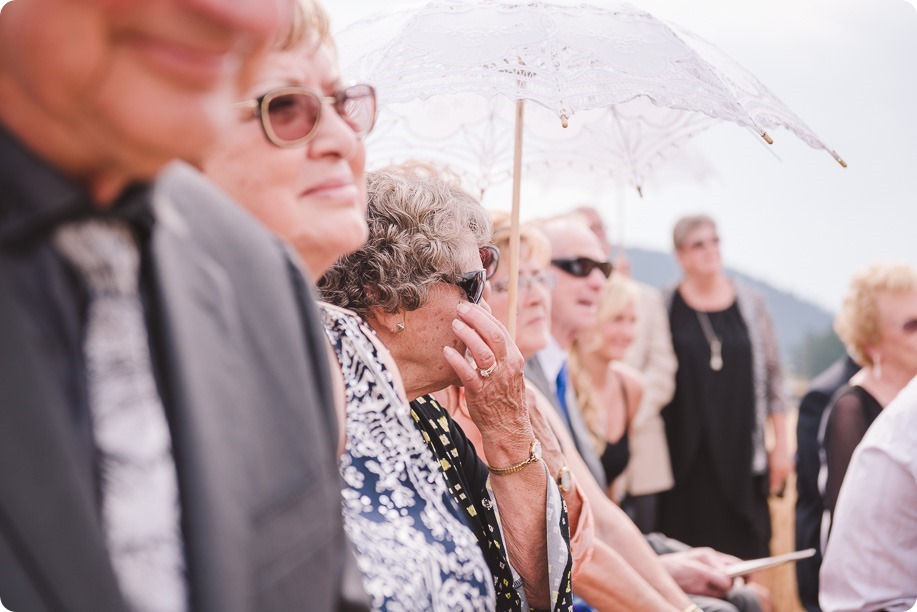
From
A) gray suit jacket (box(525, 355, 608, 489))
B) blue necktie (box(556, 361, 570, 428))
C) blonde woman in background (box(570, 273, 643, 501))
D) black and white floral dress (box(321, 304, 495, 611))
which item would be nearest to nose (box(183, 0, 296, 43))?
black and white floral dress (box(321, 304, 495, 611))

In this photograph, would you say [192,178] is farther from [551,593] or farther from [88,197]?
[551,593]

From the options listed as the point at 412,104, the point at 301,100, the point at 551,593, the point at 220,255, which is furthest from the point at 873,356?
the point at 220,255

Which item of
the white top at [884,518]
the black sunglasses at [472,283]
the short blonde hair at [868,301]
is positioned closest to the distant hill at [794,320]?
the short blonde hair at [868,301]

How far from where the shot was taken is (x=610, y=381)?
5098 millimetres

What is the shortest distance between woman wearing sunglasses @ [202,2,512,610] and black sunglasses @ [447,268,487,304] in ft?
1.17

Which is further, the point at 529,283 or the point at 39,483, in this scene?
the point at 529,283

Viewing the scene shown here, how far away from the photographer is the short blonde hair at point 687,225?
235 inches

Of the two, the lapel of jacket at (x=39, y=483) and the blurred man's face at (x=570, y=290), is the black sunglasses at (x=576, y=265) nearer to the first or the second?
the blurred man's face at (x=570, y=290)

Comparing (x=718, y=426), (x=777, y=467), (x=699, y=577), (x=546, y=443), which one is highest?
(x=546, y=443)

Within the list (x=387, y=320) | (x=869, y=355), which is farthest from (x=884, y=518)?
(x=869, y=355)

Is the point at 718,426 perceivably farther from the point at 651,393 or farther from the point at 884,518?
the point at 884,518

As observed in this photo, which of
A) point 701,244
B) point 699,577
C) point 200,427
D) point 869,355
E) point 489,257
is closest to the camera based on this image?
point 200,427

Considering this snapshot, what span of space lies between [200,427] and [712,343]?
510 centimetres

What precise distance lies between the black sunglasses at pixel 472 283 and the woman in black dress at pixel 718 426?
362 centimetres
